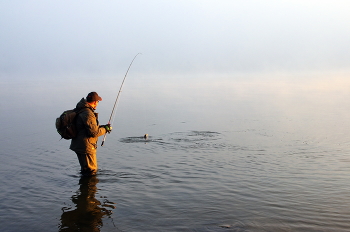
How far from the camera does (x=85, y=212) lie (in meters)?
6.06

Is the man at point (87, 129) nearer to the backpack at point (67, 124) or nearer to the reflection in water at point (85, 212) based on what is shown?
the backpack at point (67, 124)

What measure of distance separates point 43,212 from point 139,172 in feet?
9.43

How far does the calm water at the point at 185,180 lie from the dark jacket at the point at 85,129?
0.73 meters

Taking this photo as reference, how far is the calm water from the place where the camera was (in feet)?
18.7

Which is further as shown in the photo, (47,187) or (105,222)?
(47,187)

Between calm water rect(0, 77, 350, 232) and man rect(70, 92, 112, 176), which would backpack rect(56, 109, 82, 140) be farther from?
calm water rect(0, 77, 350, 232)

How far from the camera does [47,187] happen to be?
7.48 meters

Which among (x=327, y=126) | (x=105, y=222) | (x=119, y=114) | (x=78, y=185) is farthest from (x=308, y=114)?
(x=105, y=222)

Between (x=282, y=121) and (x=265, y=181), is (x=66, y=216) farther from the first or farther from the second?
(x=282, y=121)

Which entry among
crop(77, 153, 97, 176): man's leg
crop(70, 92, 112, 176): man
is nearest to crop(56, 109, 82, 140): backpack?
crop(70, 92, 112, 176): man

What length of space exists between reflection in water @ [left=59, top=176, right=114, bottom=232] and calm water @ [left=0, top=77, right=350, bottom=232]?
15mm

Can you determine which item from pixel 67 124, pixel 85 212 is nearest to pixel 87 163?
pixel 67 124

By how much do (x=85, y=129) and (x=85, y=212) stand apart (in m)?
1.61

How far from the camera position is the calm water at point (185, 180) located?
570cm
